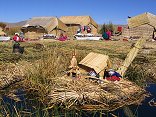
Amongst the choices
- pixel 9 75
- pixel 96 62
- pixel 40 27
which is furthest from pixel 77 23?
pixel 96 62

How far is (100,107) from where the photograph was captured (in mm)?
7285

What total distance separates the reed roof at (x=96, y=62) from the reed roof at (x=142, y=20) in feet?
88.3

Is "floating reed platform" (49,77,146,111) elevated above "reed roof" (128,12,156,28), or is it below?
below

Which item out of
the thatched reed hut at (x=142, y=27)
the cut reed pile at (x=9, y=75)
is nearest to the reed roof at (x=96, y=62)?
the cut reed pile at (x=9, y=75)

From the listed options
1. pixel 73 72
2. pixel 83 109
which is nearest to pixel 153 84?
pixel 73 72

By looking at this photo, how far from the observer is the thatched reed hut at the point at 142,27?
35231mm

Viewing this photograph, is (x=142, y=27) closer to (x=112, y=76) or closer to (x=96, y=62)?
(x=96, y=62)

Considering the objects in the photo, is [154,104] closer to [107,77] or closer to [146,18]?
[107,77]

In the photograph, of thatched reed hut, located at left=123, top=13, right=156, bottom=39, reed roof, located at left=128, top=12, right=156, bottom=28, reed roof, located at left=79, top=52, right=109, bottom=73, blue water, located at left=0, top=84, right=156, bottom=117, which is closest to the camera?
blue water, located at left=0, top=84, right=156, bottom=117

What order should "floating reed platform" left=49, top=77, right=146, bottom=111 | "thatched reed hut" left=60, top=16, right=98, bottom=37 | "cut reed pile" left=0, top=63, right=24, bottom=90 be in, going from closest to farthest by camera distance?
"floating reed platform" left=49, top=77, right=146, bottom=111 < "cut reed pile" left=0, top=63, right=24, bottom=90 < "thatched reed hut" left=60, top=16, right=98, bottom=37

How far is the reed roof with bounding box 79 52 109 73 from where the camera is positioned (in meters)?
8.81

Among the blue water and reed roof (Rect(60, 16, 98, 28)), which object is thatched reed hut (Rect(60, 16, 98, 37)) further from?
the blue water

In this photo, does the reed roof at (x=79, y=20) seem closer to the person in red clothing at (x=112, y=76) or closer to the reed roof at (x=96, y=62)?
the reed roof at (x=96, y=62)

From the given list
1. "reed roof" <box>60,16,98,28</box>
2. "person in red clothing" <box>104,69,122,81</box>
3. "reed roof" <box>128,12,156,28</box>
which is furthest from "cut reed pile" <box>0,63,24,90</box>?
"reed roof" <box>60,16,98,28</box>
